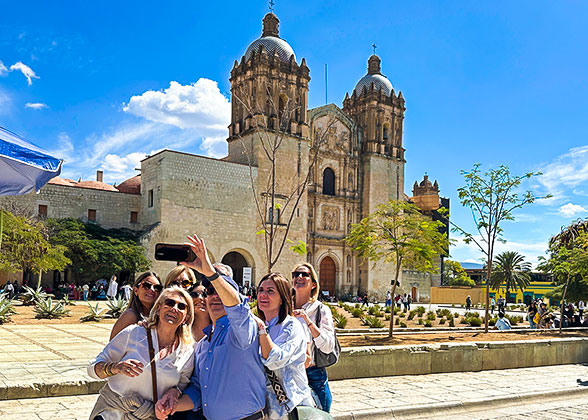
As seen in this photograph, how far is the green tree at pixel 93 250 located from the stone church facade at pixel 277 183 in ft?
5.00

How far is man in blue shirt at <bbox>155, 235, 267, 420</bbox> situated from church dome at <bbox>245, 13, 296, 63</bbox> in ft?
122

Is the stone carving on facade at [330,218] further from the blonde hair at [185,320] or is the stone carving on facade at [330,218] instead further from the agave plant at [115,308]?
the blonde hair at [185,320]

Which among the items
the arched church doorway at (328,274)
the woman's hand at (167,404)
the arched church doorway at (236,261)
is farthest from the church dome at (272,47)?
the woman's hand at (167,404)

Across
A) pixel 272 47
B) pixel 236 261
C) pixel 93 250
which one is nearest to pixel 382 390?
pixel 93 250

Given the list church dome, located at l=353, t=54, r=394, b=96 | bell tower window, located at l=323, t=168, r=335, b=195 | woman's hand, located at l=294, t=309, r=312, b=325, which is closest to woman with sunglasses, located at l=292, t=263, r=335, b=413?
woman's hand, located at l=294, t=309, r=312, b=325

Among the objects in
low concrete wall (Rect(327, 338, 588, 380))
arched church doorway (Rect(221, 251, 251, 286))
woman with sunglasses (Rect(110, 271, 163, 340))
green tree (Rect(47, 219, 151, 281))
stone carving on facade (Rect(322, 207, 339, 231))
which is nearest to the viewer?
woman with sunglasses (Rect(110, 271, 163, 340))

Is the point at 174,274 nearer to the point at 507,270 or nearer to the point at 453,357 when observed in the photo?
the point at 453,357

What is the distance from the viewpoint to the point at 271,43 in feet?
129

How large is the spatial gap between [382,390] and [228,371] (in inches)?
203

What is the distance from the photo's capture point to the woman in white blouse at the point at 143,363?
3.00m

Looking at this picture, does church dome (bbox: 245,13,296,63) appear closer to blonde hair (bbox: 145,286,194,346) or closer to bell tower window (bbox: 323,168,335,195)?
bell tower window (bbox: 323,168,335,195)

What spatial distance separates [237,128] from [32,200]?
46.3 feet

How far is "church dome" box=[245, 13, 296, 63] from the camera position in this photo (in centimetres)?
3919

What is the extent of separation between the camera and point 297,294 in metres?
4.30
